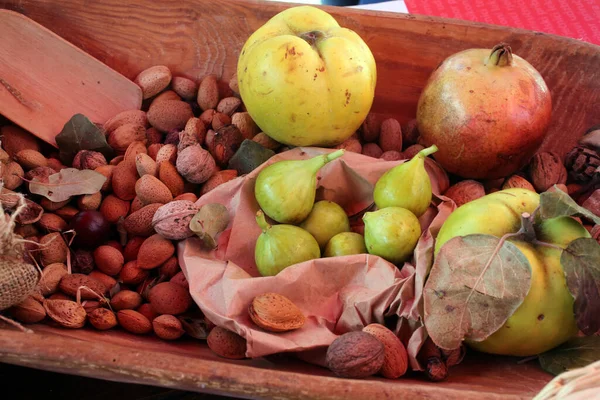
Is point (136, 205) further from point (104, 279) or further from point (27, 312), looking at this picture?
point (27, 312)

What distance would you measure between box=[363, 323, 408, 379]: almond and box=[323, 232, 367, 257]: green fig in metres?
0.13

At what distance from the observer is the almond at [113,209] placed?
105 cm

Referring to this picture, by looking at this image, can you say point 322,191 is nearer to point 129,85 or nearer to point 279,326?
point 279,326

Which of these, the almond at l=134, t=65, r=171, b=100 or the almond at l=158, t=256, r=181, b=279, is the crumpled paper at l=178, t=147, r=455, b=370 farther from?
the almond at l=134, t=65, r=171, b=100

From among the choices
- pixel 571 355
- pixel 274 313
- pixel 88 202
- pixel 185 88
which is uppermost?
pixel 185 88

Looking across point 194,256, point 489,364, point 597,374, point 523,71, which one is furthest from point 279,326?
point 523,71

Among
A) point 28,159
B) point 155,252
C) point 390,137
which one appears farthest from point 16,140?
point 390,137

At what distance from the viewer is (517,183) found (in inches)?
43.1

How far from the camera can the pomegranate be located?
3.44 feet

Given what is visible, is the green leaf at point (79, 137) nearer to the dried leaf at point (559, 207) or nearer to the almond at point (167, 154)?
the almond at point (167, 154)

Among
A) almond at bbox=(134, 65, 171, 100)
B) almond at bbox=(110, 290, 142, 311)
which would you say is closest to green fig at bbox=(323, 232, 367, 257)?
almond at bbox=(110, 290, 142, 311)

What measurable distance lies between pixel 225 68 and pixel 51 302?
25.1 inches

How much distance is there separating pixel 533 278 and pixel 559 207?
100mm

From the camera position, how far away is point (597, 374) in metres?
0.53
